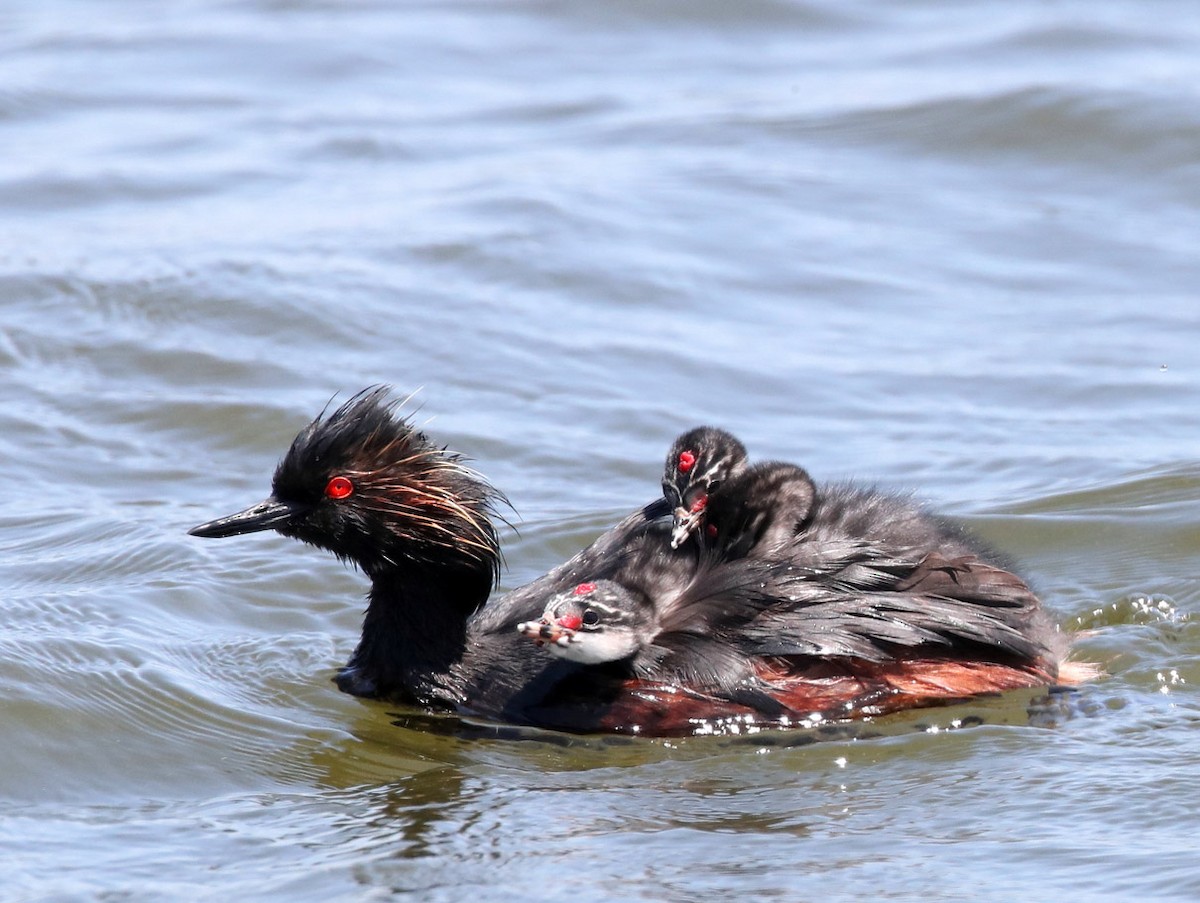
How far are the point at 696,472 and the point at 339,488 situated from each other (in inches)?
56.4

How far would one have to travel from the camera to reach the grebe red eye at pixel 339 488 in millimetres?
7816

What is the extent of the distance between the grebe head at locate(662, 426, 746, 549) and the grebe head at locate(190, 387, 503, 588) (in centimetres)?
75

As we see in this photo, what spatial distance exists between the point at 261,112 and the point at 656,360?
630 centimetres

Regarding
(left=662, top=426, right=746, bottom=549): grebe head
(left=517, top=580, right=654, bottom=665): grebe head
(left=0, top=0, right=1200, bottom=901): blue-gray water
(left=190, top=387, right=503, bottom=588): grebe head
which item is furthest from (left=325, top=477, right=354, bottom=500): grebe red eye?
(left=662, top=426, right=746, bottom=549): grebe head

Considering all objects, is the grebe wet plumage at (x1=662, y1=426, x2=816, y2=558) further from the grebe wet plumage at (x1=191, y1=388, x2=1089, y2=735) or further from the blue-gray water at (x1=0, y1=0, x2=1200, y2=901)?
the blue-gray water at (x1=0, y1=0, x2=1200, y2=901)

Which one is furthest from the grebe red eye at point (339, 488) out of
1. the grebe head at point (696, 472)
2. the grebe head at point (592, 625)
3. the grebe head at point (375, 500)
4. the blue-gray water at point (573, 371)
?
the grebe head at point (696, 472)

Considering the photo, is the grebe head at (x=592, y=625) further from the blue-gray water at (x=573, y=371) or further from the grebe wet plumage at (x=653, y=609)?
the blue-gray water at (x=573, y=371)

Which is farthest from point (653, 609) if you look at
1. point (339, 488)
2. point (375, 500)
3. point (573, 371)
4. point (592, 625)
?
point (573, 371)

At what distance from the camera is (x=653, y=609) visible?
7.49 meters

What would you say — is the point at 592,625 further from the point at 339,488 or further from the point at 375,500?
the point at 339,488

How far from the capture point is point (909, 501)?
26.4ft

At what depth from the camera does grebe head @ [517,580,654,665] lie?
719 cm

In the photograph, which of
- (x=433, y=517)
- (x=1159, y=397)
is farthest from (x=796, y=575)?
(x=1159, y=397)

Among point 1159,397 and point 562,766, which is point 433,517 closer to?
point 562,766
